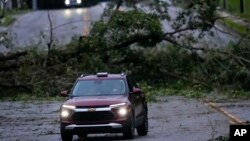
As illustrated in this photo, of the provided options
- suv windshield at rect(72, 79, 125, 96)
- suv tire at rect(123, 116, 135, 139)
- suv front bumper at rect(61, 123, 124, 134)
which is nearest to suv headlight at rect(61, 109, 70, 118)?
suv front bumper at rect(61, 123, 124, 134)

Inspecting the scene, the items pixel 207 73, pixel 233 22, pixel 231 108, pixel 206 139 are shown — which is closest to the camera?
pixel 206 139

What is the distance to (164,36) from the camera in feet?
108

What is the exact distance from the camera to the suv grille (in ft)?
58.6

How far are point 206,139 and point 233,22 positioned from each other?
39.8 m

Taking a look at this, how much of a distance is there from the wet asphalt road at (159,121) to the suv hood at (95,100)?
1.06m

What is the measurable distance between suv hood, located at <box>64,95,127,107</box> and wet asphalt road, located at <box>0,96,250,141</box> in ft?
3.49

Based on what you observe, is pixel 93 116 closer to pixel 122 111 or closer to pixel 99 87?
pixel 122 111

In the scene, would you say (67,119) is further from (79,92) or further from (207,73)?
(207,73)

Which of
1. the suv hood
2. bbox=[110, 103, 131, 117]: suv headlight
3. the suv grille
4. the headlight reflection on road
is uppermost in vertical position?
the suv hood

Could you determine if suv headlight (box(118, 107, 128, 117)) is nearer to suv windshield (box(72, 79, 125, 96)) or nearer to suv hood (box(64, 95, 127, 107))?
suv hood (box(64, 95, 127, 107))

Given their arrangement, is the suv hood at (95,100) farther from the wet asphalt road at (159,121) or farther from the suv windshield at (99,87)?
the wet asphalt road at (159,121)

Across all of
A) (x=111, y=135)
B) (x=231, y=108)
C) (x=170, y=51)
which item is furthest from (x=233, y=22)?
(x=111, y=135)

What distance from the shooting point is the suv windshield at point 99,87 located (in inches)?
747

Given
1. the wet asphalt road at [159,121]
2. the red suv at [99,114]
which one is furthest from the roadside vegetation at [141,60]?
the red suv at [99,114]
